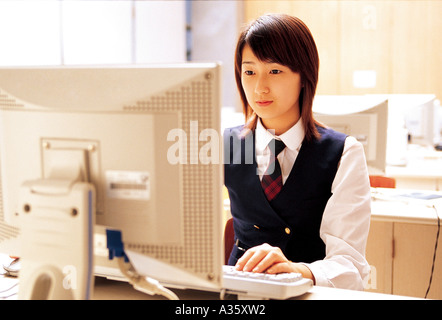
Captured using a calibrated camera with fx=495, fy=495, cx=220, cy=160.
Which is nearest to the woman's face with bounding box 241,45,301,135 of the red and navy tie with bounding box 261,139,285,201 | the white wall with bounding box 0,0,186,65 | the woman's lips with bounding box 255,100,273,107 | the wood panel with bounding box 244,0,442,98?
the woman's lips with bounding box 255,100,273,107

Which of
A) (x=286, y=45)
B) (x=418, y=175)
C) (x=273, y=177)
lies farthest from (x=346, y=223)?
(x=418, y=175)

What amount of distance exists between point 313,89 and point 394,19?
4104 millimetres

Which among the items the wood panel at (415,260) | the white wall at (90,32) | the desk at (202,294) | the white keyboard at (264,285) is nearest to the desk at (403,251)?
the wood panel at (415,260)

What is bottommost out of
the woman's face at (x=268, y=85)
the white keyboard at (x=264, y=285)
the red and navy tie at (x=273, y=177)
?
the white keyboard at (x=264, y=285)

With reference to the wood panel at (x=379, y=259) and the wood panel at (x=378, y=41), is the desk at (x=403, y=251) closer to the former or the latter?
the wood panel at (x=379, y=259)

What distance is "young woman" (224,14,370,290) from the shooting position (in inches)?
54.9

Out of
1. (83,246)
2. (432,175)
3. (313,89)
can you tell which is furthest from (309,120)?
(432,175)

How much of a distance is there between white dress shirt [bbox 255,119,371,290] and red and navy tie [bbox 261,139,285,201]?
0.02 metres

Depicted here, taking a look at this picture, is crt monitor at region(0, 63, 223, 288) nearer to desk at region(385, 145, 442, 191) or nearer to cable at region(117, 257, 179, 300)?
cable at region(117, 257, 179, 300)

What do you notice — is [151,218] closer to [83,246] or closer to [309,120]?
[83,246]

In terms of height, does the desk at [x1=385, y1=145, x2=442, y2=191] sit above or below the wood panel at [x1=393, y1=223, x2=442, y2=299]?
above

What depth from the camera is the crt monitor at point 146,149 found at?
2.93ft

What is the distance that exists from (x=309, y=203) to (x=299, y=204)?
1.2 inches

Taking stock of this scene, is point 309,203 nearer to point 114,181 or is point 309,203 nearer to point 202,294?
point 202,294
